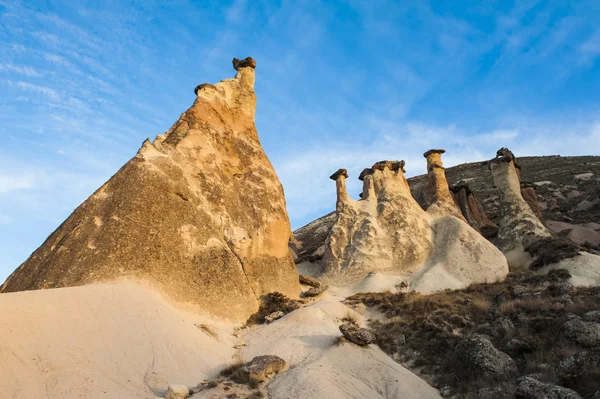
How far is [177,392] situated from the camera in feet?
25.4

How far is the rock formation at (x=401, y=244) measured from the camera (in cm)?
1975

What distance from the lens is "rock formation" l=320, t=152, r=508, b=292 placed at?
1975 cm

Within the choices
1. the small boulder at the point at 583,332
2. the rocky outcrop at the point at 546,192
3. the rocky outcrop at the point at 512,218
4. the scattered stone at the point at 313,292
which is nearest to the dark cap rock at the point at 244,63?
the rocky outcrop at the point at 546,192

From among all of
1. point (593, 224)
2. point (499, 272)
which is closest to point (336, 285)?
point (499, 272)

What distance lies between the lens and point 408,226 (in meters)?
22.5

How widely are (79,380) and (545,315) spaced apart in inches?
452

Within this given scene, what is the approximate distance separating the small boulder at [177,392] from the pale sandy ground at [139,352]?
0.33 m

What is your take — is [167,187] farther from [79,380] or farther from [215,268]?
[79,380]

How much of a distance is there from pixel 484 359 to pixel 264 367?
16.4 ft

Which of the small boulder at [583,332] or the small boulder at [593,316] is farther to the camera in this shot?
the small boulder at [593,316]

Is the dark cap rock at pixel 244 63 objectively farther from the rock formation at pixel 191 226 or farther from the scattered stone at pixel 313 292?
the scattered stone at pixel 313 292

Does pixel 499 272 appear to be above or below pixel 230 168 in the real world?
below

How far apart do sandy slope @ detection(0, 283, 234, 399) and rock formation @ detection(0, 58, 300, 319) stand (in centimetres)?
141

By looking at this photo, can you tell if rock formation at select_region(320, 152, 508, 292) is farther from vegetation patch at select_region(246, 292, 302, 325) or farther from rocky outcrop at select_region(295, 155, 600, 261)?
vegetation patch at select_region(246, 292, 302, 325)
